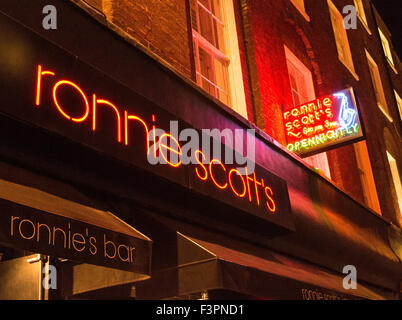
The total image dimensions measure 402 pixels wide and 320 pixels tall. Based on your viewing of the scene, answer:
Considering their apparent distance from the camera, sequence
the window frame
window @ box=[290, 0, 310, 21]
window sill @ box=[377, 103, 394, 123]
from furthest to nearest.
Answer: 1. window sill @ box=[377, 103, 394, 123]
2. the window frame
3. window @ box=[290, 0, 310, 21]

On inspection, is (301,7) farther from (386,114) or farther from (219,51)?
(386,114)

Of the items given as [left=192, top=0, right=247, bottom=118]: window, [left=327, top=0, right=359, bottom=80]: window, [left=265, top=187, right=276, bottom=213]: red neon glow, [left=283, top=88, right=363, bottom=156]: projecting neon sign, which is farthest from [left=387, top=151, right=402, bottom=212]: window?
[left=265, top=187, right=276, bottom=213]: red neon glow

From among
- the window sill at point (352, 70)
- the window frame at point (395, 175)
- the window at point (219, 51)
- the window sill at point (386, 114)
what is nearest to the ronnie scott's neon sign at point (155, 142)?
the window at point (219, 51)

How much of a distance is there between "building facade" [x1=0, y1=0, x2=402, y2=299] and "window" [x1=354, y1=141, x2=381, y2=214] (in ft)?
6.28

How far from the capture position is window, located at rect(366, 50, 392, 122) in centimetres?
1549

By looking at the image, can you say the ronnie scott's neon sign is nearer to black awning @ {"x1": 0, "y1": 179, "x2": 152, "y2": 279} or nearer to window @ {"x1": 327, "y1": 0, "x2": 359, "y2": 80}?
black awning @ {"x1": 0, "y1": 179, "x2": 152, "y2": 279}

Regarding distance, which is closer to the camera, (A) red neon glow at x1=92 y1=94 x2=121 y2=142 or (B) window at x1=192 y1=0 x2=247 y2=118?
(A) red neon glow at x1=92 y1=94 x2=121 y2=142

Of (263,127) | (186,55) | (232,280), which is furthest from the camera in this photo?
(263,127)

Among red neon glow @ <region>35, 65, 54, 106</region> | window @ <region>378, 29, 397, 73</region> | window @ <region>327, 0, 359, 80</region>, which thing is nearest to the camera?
red neon glow @ <region>35, 65, 54, 106</region>

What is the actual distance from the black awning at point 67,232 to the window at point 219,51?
4.17m
